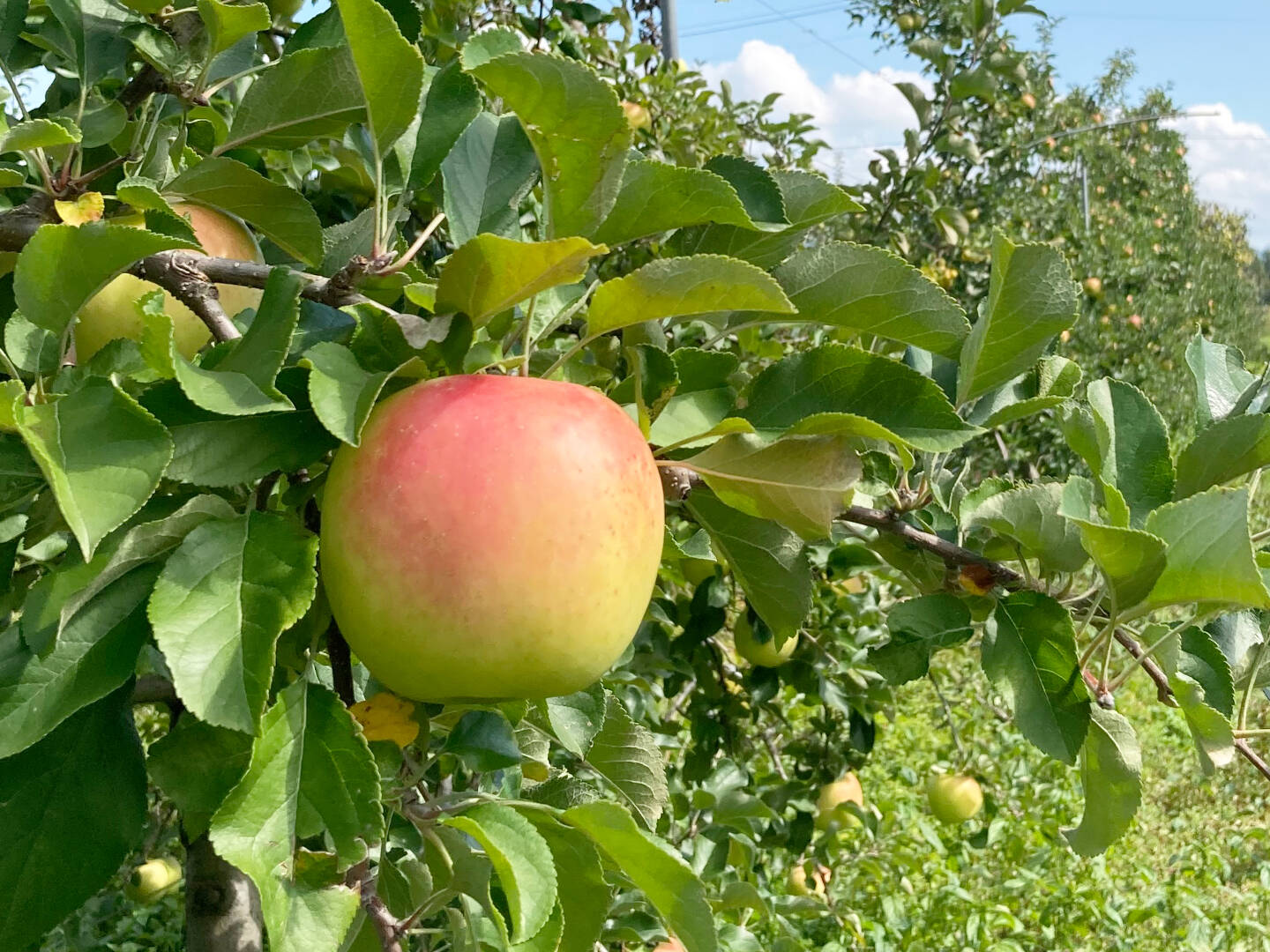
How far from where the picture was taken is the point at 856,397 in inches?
24.7

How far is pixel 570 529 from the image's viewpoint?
1.63 feet

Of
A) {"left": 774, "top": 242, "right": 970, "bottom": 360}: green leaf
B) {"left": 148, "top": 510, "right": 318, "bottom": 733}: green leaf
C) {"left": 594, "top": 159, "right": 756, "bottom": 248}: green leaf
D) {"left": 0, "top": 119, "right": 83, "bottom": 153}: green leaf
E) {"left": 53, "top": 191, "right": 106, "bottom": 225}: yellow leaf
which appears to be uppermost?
{"left": 594, "top": 159, "right": 756, "bottom": 248}: green leaf

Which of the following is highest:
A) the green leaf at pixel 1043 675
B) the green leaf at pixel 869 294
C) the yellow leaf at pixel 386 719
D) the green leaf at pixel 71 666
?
the green leaf at pixel 869 294

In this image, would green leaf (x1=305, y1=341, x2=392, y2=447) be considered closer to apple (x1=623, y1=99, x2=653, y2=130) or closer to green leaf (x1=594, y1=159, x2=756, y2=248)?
green leaf (x1=594, y1=159, x2=756, y2=248)

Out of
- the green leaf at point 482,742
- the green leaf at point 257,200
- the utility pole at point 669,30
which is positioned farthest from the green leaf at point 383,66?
the utility pole at point 669,30

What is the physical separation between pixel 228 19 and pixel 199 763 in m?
0.44

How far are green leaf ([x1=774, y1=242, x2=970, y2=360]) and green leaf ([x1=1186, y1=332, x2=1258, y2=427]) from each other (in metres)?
0.25

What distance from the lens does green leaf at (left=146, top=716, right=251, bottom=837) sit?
19.7 inches

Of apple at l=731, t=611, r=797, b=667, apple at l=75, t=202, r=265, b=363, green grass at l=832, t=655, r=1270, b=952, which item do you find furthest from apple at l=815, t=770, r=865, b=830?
apple at l=75, t=202, r=265, b=363

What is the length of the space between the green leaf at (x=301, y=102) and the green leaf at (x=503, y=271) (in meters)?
0.22

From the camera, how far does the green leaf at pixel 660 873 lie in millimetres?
504

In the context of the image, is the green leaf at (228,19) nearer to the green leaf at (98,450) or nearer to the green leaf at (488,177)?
the green leaf at (488,177)

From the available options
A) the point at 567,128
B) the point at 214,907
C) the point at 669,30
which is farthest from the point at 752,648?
the point at 669,30

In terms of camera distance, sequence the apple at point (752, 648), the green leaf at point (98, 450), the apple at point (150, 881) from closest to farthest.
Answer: the green leaf at point (98, 450)
the apple at point (752, 648)
the apple at point (150, 881)
